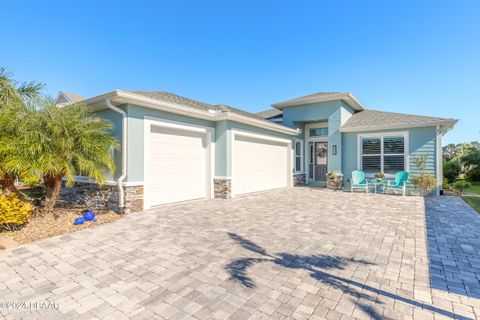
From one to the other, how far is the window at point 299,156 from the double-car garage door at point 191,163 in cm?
262

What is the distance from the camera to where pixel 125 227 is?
214 inches

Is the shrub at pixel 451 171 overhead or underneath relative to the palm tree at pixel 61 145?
underneath

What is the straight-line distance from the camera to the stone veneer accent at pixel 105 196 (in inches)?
259

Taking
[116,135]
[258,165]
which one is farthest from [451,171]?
[116,135]

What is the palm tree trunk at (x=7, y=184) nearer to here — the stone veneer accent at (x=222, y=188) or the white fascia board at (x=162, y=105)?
the white fascia board at (x=162, y=105)

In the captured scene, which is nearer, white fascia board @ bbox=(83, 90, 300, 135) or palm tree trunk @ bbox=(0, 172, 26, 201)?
palm tree trunk @ bbox=(0, 172, 26, 201)

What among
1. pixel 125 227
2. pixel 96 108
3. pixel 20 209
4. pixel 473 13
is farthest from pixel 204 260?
pixel 473 13

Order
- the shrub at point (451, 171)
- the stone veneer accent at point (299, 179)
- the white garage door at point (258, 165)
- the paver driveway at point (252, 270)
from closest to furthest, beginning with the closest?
the paver driveway at point (252, 270)
the white garage door at point (258, 165)
the stone veneer accent at point (299, 179)
the shrub at point (451, 171)

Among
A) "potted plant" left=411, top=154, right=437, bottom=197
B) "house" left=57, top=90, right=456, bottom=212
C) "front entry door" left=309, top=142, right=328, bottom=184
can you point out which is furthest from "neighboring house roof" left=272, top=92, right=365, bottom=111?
"potted plant" left=411, top=154, right=437, bottom=197

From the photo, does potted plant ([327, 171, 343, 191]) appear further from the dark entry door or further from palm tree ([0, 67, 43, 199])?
palm tree ([0, 67, 43, 199])

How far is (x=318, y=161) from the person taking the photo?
47.5 feet

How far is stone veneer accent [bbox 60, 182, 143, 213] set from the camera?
21.6 feet

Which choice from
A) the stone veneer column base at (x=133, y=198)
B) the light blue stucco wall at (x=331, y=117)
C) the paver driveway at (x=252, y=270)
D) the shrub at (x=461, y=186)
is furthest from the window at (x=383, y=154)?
the stone veneer column base at (x=133, y=198)

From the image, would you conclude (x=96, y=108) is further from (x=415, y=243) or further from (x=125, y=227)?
(x=415, y=243)
